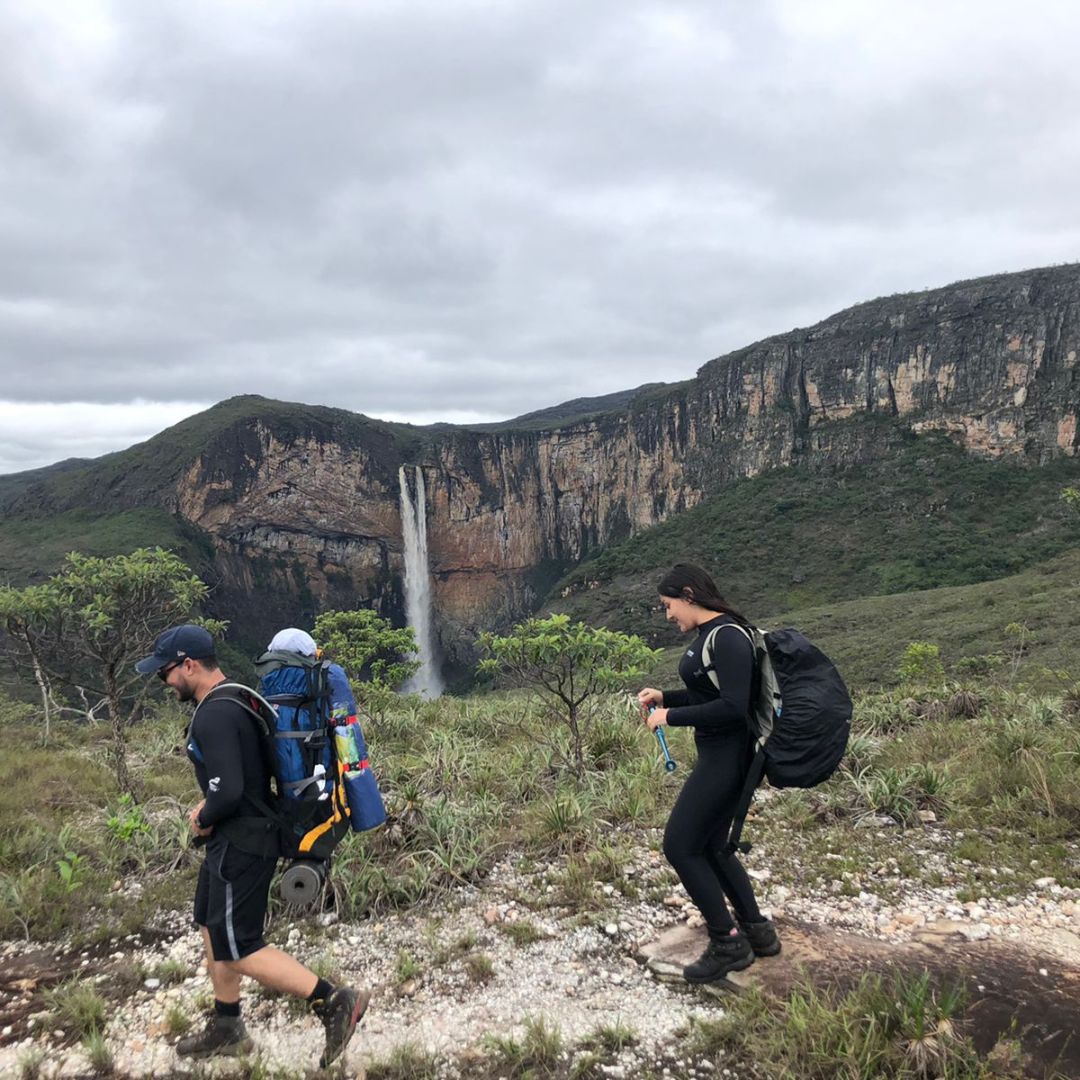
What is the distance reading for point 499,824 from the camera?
505 cm

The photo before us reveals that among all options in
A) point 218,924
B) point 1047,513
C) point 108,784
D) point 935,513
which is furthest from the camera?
point 935,513

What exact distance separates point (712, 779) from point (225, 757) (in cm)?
207

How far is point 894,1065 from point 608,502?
81673 millimetres

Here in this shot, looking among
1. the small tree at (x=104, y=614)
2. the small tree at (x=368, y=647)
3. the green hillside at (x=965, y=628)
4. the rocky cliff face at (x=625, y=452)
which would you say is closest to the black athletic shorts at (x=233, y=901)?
the small tree at (x=104, y=614)

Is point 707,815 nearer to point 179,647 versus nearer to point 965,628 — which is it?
point 179,647

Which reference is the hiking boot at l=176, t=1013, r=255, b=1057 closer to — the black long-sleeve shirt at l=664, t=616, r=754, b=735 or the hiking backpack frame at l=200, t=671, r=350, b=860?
the hiking backpack frame at l=200, t=671, r=350, b=860

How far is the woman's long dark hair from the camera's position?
119 inches

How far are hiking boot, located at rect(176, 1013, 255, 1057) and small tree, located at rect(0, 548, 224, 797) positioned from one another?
4.01m

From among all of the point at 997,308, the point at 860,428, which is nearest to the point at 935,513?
the point at 860,428

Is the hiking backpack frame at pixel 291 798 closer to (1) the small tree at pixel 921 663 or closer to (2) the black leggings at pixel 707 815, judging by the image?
(2) the black leggings at pixel 707 815

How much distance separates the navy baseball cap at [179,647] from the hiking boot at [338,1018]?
1.53 m

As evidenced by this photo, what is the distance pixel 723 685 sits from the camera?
2816 millimetres

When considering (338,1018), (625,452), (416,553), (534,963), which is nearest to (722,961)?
(534,963)

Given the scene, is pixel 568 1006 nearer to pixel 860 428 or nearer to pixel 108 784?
pixel 108 784
